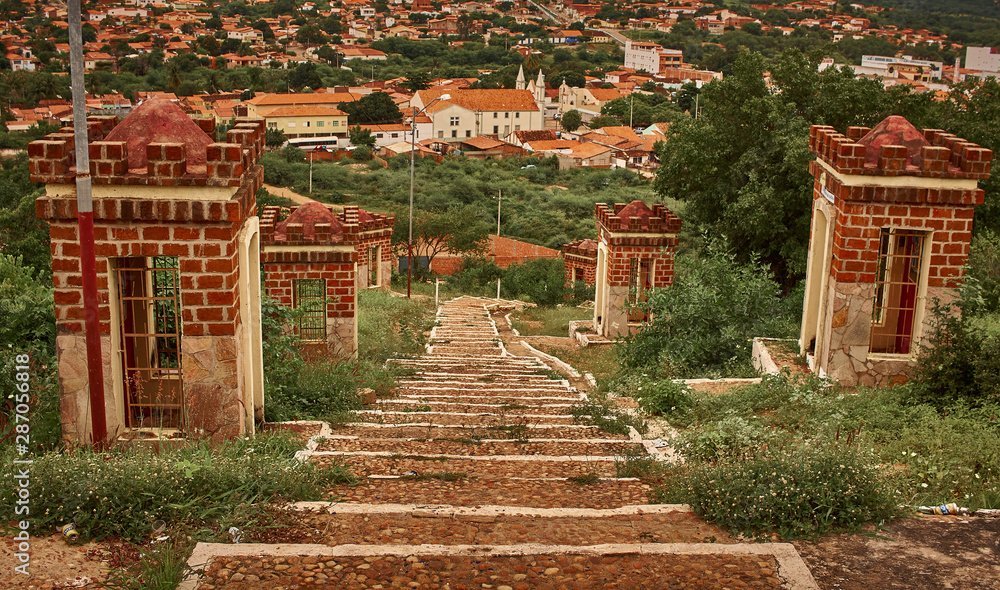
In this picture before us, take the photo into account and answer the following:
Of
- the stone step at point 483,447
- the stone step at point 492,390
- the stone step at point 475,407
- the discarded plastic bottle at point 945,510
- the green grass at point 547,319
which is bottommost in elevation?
the green grass at point 547,319

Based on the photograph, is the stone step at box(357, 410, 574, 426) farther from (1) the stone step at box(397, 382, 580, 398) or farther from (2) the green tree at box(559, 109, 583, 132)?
(2) the green tree at box(559, 109, 583, 132)

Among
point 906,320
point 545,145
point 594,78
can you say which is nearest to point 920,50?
point 594,78

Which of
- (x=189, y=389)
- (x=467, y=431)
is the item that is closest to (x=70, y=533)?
(x=189, y=389)

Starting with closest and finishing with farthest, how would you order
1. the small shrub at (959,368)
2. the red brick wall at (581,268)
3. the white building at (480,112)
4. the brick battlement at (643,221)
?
the small shrub at (959,368), the brick battlement at (643,221), the red brick wall at (581,268), the white building at (480,112)

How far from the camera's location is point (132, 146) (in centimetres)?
778

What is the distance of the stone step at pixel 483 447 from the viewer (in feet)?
26.9

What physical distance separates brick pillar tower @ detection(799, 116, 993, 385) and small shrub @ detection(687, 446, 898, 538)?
5046 mm

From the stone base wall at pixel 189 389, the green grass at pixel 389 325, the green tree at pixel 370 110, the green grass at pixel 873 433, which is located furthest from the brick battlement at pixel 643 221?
the green tree at pixel 370 110

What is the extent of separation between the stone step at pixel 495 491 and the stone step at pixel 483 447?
87cm

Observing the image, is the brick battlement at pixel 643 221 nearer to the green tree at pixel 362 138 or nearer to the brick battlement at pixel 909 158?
the brick battlement at pixel 909 158

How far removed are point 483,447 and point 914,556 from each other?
3.99 m

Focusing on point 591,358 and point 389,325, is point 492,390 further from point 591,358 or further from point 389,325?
point 389,325

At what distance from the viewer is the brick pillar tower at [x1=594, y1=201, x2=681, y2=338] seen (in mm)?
20203

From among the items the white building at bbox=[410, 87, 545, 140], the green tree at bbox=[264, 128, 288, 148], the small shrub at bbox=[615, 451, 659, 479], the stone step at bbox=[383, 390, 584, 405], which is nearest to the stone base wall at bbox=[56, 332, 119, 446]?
the stone step at bbox=[383, 390, 584, 405]
